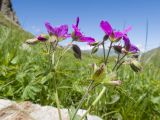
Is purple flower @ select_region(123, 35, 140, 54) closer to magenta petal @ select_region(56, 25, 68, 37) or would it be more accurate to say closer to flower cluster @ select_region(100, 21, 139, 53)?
flower cluster @ select_region(100, 21, 139, 53)

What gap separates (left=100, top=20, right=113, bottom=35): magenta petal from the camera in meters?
3.07

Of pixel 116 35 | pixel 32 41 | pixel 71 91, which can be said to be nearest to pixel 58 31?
pixel 32 41

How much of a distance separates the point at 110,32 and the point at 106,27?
0.05 m

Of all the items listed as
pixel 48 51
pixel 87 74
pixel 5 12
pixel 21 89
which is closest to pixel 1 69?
pixel 21 89

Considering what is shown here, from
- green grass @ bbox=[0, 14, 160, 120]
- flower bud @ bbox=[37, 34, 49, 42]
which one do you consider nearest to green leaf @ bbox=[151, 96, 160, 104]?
green grass @ bbox=[0, 14, 160, 120]

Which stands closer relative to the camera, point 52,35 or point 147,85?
point 52,35

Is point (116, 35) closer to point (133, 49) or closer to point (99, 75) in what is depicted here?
point (133, 49)

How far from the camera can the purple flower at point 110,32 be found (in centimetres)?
306

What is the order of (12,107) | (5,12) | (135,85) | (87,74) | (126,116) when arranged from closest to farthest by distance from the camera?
(12,107), (126,116), (135,85), (87,74), (5,12)

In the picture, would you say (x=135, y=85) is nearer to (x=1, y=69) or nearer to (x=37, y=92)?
(x=37, y=92)

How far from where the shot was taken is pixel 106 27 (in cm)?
308

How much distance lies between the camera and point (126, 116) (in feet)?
16.7

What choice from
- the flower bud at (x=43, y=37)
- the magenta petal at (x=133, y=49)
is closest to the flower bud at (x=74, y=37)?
the flower bud at (x=43, y=37)

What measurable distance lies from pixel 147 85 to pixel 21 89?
1840 millimetres
